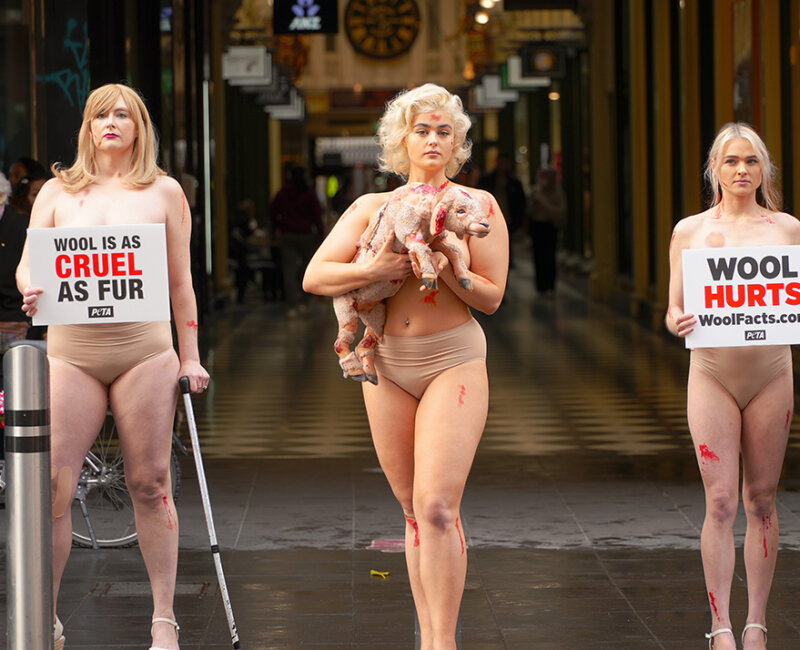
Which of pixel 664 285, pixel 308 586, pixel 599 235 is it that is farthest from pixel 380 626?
pixel 599 235

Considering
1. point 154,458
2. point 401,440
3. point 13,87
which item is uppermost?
point 13,87

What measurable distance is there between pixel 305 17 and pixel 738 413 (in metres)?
17.6

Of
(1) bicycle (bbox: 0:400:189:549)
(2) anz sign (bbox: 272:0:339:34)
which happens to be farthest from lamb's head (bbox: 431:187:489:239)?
(2) anz sign (bbox: 272:0:339:34)

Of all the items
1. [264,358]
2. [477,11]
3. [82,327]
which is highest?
[477,11]

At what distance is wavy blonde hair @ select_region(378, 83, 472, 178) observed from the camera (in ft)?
16.0

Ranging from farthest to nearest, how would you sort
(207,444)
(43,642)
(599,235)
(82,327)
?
(599,235) → (207,444) → (82,327) → (43,642)

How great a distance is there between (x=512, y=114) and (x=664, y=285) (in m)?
32.6

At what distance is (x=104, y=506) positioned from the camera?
7449 mm

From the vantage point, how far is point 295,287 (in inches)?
868

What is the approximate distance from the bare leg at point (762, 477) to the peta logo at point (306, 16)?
17.4 metres

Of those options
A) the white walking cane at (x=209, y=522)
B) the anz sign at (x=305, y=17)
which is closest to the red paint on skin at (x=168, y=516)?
the white walking cane at (x=209, y=522)

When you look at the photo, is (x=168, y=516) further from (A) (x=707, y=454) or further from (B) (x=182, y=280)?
(A) (x=707, y=454)

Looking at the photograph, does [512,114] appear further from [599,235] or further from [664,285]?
[664,285]

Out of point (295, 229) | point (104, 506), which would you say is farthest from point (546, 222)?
point (104, 506)
